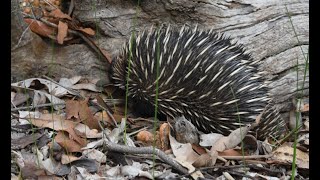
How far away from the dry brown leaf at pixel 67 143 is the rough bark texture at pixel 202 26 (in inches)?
39.2

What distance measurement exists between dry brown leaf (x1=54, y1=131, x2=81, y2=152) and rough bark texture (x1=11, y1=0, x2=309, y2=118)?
995 mm

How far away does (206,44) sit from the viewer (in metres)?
3.34

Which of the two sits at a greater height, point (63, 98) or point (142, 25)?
point (142, 25)

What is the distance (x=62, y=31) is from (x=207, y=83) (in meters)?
1.08

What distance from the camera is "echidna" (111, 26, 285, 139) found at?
3229 mm

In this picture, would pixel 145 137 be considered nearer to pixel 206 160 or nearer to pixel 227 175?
pixel 206 160

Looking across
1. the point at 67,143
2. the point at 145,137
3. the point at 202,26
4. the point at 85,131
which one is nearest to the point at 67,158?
the point at 67,143

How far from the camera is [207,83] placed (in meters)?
3.24

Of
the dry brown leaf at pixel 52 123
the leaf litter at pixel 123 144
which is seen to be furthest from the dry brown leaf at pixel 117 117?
the dry brown leaf at pixel 52 123

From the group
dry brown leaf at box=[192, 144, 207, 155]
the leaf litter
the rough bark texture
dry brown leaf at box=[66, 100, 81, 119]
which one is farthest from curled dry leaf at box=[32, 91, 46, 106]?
dry brown leaf at box=[192, 144, 207, 155]

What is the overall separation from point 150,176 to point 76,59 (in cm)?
153
